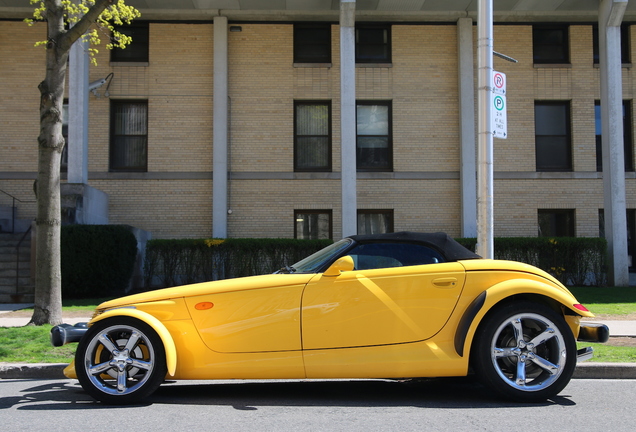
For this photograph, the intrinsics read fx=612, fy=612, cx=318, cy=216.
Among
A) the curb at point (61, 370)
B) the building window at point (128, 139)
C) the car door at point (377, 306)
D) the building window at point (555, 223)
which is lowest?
the curb at point (61, 370)

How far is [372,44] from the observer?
18609mm

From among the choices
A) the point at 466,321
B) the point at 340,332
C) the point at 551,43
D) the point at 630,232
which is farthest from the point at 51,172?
the point at 630,232

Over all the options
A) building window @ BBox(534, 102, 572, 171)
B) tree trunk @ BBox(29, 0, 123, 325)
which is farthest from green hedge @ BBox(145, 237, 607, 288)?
tree trunk @ BBox(29, 0, 123, 325)

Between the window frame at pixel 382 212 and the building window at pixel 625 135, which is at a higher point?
the building window at pixel 625 135

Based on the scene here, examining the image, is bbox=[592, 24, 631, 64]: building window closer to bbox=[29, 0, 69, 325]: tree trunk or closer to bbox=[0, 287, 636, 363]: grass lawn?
bbox=[0, 287, 636, 363]: grass lawn

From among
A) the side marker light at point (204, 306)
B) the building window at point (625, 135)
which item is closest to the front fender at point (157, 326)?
the side marker light at point (204, 306)

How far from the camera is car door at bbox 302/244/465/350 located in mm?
4898

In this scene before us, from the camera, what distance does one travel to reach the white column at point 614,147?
16.6m

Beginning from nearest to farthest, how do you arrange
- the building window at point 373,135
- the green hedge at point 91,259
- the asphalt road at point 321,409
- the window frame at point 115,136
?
1. the asphalt road at point 321,409
2. the green hedge at point 91,259
3. the window frame at point 115,136
4. the building window at point 373,135

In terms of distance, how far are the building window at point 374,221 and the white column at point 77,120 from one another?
25.8ft

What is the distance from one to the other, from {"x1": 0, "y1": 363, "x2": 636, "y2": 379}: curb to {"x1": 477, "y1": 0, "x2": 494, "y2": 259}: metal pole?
1.82 meters

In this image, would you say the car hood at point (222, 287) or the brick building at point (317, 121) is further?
the brick building at point (317, 121)

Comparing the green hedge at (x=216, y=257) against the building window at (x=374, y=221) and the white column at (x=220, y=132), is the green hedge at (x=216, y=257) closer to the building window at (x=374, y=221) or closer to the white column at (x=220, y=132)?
the white column at (x=220, y=132)

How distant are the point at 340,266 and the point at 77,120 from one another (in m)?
13.5
